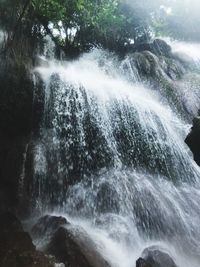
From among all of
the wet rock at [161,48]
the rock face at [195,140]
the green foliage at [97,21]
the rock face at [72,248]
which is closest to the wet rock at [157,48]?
the wet rock at [161,48]

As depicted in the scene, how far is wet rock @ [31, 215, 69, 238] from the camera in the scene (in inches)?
276

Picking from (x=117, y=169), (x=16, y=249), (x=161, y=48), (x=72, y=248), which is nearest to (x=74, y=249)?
(x=72, y=248)

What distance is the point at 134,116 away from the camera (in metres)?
12.1

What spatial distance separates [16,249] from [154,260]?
2607 millimetres

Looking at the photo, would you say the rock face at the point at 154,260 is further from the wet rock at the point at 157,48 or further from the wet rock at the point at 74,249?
the wet rock at the point at 157,48

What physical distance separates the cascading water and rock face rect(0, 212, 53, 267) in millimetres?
1932

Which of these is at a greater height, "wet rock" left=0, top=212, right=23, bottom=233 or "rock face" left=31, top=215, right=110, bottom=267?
"wet rock" left=0, top=212, right=23, bottom=233

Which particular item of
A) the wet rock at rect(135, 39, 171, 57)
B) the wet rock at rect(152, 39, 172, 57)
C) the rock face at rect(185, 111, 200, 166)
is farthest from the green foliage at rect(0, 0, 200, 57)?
the rock face at rect(185, 111, 200, 166)

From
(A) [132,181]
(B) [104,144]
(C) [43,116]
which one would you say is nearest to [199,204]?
(A) [132,181]

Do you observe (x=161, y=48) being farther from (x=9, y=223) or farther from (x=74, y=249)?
(x=74, y=249)

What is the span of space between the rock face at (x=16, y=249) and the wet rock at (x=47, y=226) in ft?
1.46

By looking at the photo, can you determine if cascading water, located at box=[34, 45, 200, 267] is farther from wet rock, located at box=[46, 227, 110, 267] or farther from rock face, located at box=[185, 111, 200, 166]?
rock face, located at box=[185, 111, 200, 166]

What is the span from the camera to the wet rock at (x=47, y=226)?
7008mm

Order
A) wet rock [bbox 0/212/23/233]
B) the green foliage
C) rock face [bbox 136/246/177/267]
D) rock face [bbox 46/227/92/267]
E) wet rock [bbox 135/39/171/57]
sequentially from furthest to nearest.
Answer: wet rock [bbox 135/39/171/57]
the green foliage
wet rock [bbox 0/212/23/233]
rock face [bbox 136/246/177/267]
rock face [bbox 46/227/92/267]
